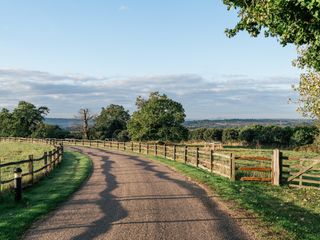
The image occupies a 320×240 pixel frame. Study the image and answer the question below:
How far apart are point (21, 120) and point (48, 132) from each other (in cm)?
1218

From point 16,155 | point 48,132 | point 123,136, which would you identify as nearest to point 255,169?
point 16,155

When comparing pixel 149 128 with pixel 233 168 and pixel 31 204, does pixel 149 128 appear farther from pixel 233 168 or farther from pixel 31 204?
pixel 31 204

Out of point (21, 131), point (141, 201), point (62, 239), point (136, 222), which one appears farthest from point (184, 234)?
point (21, 131)

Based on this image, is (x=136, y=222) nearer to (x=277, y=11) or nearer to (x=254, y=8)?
(x=277, y=11)

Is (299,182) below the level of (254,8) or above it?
below

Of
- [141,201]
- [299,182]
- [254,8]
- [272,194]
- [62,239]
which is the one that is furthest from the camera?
[299,182]

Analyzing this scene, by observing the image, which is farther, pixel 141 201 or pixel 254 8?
pixel 254 8

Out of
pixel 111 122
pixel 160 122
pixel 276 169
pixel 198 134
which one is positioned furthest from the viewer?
pixel 111 122

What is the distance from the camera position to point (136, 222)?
10.1m

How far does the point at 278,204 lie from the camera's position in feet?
44.6

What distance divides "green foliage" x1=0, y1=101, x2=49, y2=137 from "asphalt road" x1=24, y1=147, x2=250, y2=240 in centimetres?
8443

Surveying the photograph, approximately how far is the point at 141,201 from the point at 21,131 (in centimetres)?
8905

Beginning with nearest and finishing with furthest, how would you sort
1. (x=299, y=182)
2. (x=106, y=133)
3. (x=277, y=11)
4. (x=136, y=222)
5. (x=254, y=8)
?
(x=136, y=222) → (x=277, y=11) → (x=254, y=8) → (x=299, y=182) → (x=106, y=133)

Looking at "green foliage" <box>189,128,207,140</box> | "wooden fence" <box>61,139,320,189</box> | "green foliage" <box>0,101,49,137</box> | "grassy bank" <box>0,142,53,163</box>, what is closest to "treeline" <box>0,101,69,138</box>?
"green foliage" <box>0,101,49,137</box>
